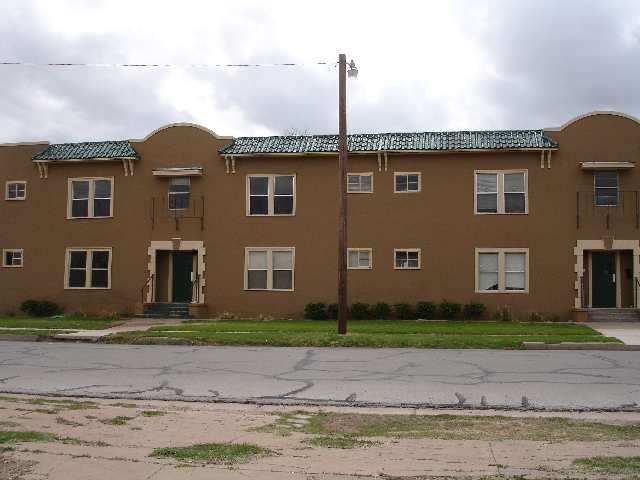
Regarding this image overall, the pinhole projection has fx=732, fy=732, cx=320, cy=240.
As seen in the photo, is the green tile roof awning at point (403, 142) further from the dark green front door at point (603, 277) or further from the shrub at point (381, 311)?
the shrub at point (381, 311)

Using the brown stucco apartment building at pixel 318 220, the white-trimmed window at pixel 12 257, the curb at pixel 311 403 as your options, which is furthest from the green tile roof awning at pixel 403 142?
the curb at pixel 311 403

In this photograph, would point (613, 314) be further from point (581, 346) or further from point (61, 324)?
point (61, 324)

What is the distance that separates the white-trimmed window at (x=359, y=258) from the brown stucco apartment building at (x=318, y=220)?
8 centimetres

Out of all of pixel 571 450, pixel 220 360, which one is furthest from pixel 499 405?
pixel 220 360

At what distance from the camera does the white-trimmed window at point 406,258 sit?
89.5 ft

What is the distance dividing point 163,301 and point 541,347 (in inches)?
643

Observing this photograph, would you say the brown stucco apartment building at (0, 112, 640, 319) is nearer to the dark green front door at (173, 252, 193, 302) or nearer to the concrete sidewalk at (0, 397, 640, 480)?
the dark green front door at (173, 252, 193, 302)

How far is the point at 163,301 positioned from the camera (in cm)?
2922

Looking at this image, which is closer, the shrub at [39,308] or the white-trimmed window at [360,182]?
the white-trimmed window at [360,182]

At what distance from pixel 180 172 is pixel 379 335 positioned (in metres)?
12.3

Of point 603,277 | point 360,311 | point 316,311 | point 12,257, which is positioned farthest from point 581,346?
point 12,257

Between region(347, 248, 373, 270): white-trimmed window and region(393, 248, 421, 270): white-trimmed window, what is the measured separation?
98cm

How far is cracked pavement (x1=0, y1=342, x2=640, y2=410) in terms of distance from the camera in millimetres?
10719

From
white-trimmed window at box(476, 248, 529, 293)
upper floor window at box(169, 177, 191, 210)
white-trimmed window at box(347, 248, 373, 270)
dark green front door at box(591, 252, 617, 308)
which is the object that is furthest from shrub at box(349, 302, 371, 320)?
dark green front door at box(591, 252, 617, 308)
